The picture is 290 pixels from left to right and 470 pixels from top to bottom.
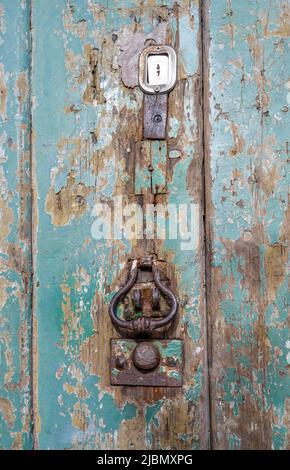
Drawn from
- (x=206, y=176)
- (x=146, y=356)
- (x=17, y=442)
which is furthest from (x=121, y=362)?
(x=206, y=176)

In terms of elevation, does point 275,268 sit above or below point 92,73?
below

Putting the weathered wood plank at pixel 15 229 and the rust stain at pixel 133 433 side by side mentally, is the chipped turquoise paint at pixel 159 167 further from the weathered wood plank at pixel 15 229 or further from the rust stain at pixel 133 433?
the rust stain at pixel 133 433

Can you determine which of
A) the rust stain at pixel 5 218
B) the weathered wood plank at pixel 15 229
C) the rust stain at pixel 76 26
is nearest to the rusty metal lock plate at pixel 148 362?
the weathered wood plank at pixel 15 229

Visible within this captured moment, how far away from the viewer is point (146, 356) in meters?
0.94

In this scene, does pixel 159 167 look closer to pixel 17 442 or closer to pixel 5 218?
pixel 5 218

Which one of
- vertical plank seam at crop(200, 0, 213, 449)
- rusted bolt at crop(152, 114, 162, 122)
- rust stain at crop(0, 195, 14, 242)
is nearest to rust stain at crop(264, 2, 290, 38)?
vertical plank seam at crop(200, 0, 213, 449)

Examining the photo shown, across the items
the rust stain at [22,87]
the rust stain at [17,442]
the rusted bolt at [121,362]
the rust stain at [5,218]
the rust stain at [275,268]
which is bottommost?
the rust stain at [17,442]

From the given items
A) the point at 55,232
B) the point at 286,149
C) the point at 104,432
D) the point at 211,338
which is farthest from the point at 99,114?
the point at 104,432

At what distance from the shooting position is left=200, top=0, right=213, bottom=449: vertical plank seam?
955 mm

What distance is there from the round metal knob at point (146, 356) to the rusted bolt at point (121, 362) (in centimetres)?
2

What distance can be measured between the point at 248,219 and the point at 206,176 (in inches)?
3.9

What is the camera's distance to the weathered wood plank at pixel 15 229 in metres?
0.99
